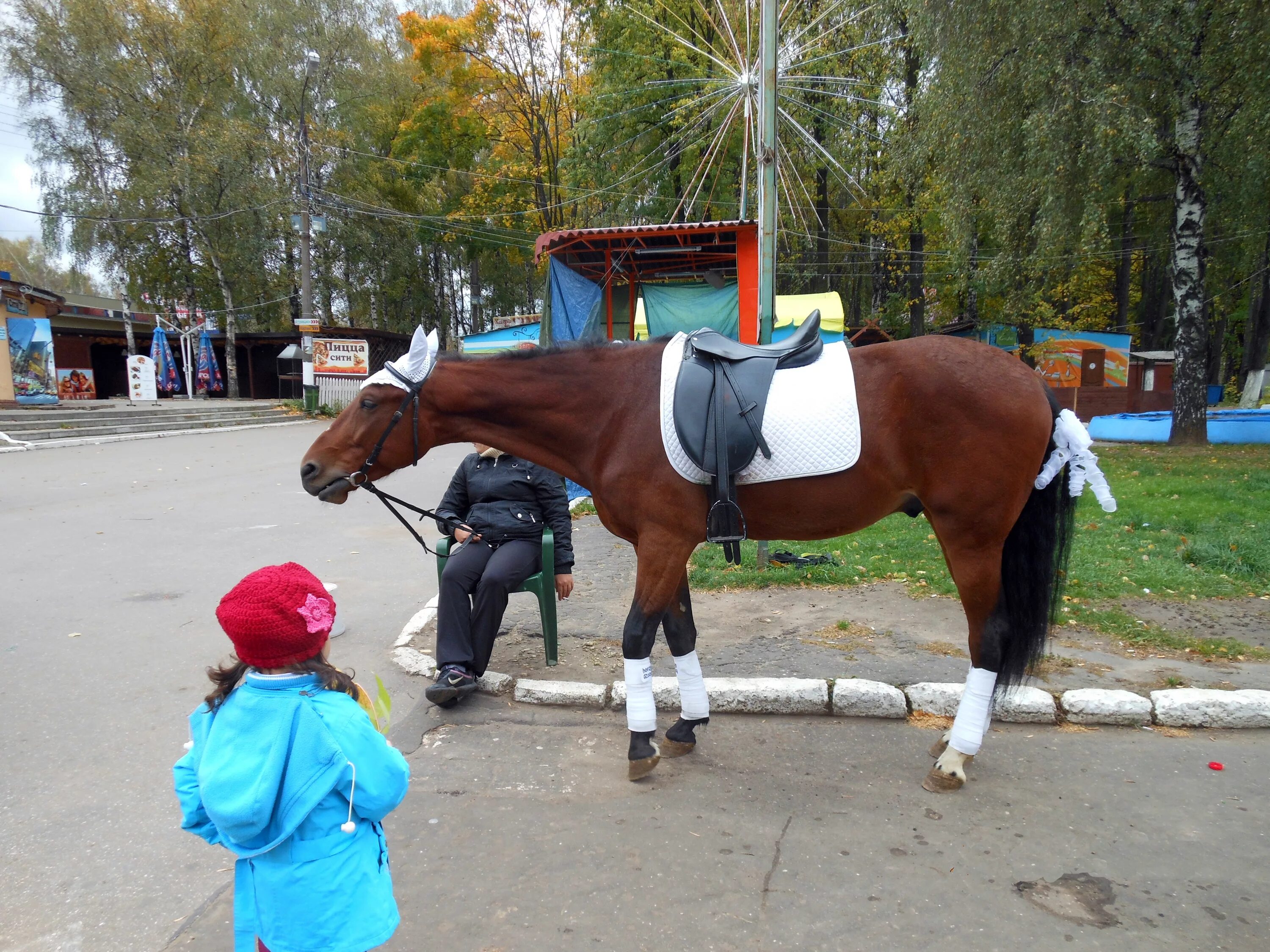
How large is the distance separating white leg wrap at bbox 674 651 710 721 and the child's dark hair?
211cm

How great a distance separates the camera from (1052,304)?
1138 inches

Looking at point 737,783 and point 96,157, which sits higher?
point 96,157

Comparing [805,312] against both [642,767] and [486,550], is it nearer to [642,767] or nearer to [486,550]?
[486,550]

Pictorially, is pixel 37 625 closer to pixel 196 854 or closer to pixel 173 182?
pixel 196 854

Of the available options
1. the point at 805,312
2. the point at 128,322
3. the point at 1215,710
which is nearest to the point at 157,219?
the point at 128,322

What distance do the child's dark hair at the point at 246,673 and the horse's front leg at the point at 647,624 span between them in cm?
164

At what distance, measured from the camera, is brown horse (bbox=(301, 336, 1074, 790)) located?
3232 millimetres

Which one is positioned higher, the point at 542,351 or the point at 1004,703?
the point at 542,351

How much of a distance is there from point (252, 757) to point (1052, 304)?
32999mm

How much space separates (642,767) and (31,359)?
28.0 metres

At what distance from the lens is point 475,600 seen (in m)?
4.38

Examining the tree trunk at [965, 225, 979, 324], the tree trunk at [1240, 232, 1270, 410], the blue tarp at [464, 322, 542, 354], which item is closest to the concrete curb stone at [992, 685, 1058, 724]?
the tree trunk at [965, 225, 979, 324]

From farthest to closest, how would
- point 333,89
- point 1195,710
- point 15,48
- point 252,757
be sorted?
point 333,89 → point 15,48 → point 1195,710 → point 252,757

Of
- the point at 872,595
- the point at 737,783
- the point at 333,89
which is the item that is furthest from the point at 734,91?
the point at 333,89
